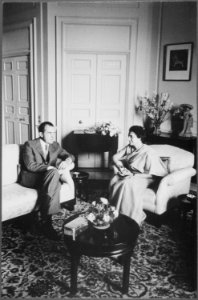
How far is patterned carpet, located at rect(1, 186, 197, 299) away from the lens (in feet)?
7.64

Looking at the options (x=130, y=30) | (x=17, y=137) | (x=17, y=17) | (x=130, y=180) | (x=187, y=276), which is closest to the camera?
(x=187, y=276)

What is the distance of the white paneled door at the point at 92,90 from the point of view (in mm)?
5676

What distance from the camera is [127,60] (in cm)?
566

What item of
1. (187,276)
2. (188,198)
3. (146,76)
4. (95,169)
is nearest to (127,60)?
(146,76)

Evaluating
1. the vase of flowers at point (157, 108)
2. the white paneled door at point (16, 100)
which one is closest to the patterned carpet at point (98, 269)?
the vase of flowers at point (157, 108)

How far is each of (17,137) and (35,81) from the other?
1396mm

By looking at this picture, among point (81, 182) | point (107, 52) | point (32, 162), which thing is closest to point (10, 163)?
point (32, 162)

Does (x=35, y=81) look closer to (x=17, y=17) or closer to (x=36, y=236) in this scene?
(x=17, y=17)

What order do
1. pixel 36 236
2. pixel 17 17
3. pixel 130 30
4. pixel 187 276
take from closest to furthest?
1. pixel 187 276
2. pixel 36 236
3. pixel 130 30
4. pixel 17 17

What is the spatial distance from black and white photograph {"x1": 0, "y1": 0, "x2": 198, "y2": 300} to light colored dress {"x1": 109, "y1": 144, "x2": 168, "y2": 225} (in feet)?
0.04

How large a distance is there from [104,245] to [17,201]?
123 cm

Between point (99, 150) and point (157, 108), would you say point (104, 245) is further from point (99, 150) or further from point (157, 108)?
point (157, 108)

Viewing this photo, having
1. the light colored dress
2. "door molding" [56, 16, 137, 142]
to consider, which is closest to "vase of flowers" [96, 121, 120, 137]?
"door molding" [56, 16, 137, 142]

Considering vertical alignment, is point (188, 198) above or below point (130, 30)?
below
